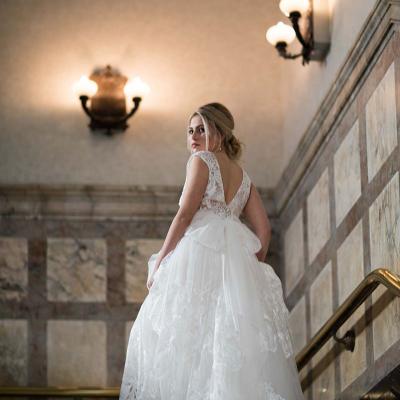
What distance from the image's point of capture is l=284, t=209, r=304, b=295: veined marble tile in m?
8.77

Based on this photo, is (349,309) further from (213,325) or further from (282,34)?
(282,34)

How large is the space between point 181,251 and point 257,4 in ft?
14.4

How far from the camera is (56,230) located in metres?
9.36

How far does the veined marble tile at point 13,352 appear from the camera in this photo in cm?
897

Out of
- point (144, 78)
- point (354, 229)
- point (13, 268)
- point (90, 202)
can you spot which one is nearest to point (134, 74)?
point (144, 78)

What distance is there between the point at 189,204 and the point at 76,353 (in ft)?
11.2

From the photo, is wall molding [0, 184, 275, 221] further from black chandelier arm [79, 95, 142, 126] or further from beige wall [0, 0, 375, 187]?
black chandelier arm [79, 95, 142, 126]

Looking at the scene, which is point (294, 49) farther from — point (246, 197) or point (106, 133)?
point (246, 197)

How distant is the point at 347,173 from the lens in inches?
293

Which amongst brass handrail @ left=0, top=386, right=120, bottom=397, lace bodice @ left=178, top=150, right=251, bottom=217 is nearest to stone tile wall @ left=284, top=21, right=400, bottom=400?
lace bodice @ left=178, top=150, right=251, bottom=217

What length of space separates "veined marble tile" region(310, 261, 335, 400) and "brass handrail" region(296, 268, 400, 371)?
0.64 ft

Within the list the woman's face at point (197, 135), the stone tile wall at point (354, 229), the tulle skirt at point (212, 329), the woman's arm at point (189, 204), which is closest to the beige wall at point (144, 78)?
the stone tile wall at point (354, 229)

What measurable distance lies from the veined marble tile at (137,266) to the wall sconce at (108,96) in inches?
37.0

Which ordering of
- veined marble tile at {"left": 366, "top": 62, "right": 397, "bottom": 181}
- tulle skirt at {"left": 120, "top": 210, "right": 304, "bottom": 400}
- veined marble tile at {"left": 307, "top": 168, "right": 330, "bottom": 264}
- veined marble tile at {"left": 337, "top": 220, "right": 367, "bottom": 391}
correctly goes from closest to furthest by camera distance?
tulle skirt at {"left": 120, "top": 210, "right": 304, "bottom": 400} < veined marble tile at {"left": 366, "top": 62, "right": 397, "bottom": 181} < veined marble tile at {"left": 337, "top": 220, "right": 367, "bottom": 391} < veined marble tile at {"left": 307, "top": 168, "right": 330, "bottom": 264}
